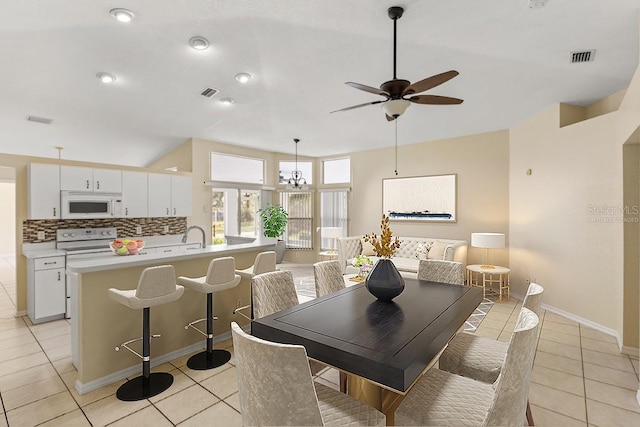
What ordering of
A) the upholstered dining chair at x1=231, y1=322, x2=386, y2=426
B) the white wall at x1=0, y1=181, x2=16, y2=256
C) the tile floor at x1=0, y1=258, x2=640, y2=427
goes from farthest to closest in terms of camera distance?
1. the white wall at x1=0, y1=181, x2=16, y2=256
2. the tile floor at x1=0, y1=258, x2=640, y2=427
3. the upholstered dining chair at x1=231, y1=322, x2=386, y2=426

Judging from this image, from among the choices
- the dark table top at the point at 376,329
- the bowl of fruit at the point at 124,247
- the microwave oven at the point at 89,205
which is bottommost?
the dark table top at the point at 376,329

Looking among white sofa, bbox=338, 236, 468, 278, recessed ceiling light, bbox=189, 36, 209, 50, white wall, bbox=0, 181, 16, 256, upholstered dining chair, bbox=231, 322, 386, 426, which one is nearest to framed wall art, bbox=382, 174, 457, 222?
white sofa, bbox=338, 236, 468, 278

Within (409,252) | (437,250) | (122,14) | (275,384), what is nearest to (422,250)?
(437,250)

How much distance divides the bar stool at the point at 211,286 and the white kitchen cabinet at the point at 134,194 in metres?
2.94

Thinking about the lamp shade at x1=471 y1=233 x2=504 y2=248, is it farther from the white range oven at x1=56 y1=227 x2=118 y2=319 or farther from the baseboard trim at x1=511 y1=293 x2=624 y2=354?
the white range oven at x1=56 y1=227 x2=118 y2=319

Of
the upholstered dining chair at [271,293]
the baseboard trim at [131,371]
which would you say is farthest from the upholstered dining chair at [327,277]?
the baseboard trim at [131,371]

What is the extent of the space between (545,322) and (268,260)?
12.4 ft

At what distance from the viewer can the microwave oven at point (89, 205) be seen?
4.44 meters

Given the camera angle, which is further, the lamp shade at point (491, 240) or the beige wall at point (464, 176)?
the beige wall at point (464, 176)

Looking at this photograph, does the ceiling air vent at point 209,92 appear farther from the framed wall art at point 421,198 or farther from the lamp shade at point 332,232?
the framed wall art at point 421,198

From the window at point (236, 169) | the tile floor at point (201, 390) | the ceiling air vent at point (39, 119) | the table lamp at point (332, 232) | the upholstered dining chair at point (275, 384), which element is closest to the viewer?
the upholstered dining chair at point (275, 384)

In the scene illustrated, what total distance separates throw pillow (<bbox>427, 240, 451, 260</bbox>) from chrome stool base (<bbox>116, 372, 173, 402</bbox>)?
15.5ft

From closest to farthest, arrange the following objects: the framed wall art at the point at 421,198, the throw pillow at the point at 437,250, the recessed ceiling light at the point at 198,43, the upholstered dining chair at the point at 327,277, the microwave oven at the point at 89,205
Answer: the upholstered dining chair at the point at 327,277, the recessed ceiling light at the point at 198,43, the microwave oven at the point at 89,205, the throw pillow at the point at 437,250, the framed wall art at the point at 421,198

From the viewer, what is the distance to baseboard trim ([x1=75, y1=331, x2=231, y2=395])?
96.3 inches
